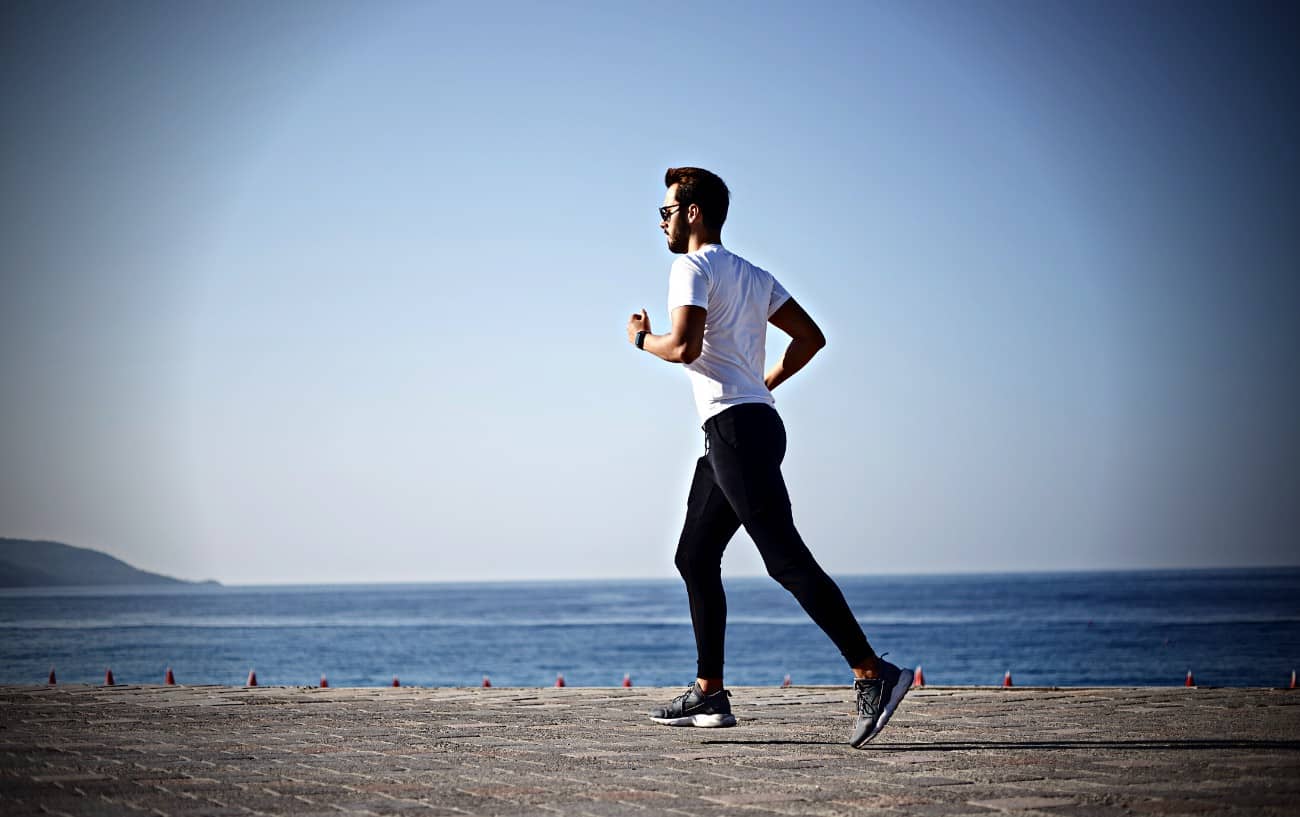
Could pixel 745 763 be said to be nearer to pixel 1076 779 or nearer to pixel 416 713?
pixel 1076 779

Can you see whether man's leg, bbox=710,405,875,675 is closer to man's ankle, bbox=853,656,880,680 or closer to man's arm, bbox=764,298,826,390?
man's ankle, bbox=853,656,880,680

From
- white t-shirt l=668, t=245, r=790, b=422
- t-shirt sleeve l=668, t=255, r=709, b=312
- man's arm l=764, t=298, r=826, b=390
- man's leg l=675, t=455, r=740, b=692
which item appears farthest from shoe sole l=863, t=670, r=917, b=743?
t-shirt sleeve l=668, t=255, r=709, b=312

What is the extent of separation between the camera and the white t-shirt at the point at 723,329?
4.92m

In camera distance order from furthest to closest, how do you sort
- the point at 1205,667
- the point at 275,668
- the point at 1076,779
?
the point at 275,668
the point at 1205,667
the point at 1076,779

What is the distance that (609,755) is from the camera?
14.3 ft

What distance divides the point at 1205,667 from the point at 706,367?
66118 millimetres

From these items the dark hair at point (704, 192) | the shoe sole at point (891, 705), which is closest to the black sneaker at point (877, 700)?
the shoe sole at point (891, 705)

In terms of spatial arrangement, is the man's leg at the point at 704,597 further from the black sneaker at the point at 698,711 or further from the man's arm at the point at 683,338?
the man's arm at the point at 683,338

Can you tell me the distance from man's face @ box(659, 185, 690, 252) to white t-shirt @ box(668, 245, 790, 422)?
0.22 m

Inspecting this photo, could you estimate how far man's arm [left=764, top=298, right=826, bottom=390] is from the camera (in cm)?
538

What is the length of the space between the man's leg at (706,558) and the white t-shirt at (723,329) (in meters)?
0.37

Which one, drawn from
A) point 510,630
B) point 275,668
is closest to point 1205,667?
point 275,668

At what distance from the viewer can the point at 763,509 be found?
4.75m

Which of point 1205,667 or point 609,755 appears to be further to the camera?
point 1205,667
